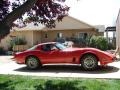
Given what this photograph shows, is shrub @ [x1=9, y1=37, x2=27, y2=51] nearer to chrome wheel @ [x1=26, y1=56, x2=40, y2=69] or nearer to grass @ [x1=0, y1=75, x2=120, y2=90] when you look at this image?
chrome wheel @ [x1=26, y1=56, x2=40, y2=69]

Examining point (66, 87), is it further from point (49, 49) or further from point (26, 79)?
point (49, 49)

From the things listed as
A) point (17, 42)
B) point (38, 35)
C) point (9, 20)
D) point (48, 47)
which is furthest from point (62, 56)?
point (38, 35)

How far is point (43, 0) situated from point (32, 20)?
920mm

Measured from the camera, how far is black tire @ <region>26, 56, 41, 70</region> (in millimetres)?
14266

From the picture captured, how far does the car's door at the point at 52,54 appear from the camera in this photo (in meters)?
13.6

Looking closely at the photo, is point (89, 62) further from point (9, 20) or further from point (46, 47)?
point (9, 20)

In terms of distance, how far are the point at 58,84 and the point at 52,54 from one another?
419cm

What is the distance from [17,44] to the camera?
106ft

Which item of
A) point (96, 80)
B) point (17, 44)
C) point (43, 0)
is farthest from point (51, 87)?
point (17, 44)

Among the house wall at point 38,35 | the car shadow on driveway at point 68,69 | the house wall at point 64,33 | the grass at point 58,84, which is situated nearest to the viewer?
the grass at point 58,84

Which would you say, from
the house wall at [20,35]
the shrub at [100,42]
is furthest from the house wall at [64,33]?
the shrub at [100,42]

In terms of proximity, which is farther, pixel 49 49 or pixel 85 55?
pixel 49 49

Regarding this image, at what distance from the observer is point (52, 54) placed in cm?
1387

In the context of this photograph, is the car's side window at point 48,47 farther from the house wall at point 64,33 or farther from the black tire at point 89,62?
the house wall at point 64,33
